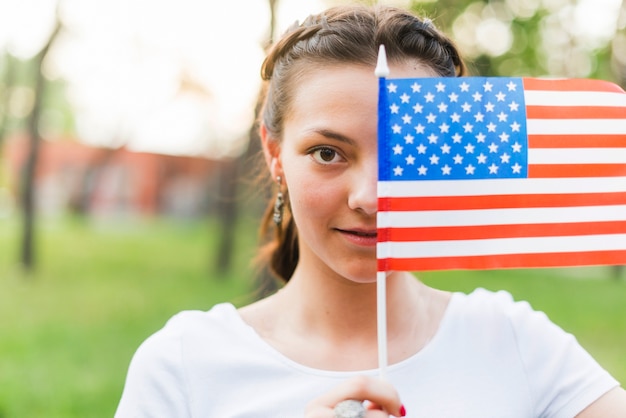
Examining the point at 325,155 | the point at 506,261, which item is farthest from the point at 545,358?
the point at 325,155

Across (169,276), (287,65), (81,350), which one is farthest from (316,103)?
(169,276)

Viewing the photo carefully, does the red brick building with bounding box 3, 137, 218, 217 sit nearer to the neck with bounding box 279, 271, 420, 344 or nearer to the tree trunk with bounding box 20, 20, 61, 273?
the tree trunk with bounding box 20, 20, 61, 273

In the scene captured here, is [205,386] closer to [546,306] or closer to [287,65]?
[287,65]

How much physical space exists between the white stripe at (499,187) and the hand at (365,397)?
439 millimetres

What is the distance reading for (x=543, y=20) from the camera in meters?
16.1

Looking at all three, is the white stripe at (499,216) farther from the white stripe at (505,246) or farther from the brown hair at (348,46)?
the brown hair at (348,46)

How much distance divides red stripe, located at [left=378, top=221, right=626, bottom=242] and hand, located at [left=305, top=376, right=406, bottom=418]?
1.17ft

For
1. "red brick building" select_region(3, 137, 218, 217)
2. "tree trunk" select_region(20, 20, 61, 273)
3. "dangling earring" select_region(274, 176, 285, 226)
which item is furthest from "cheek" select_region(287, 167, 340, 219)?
"red brick building" select_region(3, 137, 218, 217)

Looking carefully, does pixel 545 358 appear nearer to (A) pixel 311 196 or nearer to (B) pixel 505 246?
(B) pixel 505 246

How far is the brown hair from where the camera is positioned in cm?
190

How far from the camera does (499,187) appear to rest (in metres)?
1.83

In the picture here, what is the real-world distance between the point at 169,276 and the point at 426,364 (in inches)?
484

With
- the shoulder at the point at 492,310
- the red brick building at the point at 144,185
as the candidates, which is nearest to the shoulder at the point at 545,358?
the shoulder at the point at 492,310

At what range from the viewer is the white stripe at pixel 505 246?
174cm
